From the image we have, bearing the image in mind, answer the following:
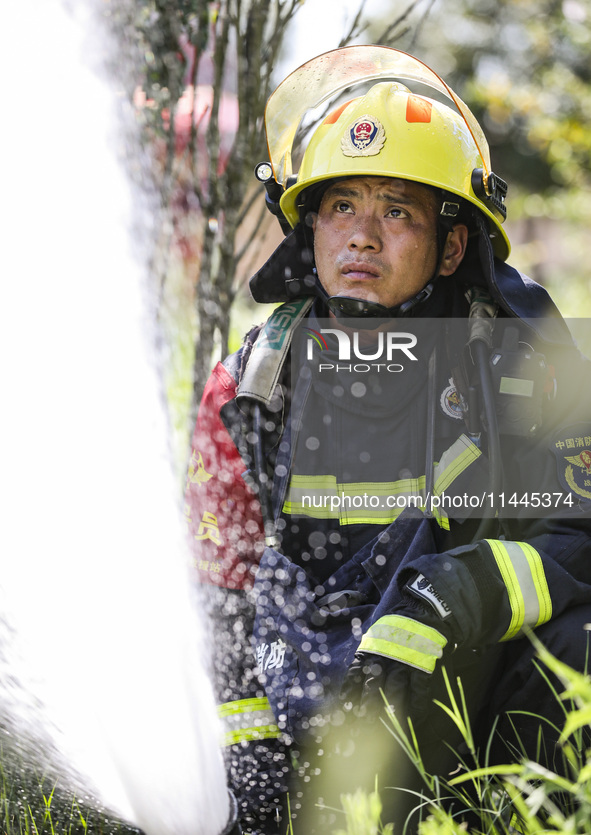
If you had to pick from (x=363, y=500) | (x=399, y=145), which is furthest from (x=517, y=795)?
(x=399, y=145)

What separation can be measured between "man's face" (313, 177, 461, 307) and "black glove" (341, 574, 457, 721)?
1.08 m

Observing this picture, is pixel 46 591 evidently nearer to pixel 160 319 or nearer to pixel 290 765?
pixel 290 765

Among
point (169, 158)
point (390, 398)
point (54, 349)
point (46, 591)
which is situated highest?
point (169, 158)

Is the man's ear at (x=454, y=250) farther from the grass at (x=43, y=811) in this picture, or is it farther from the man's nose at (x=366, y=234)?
the grass at (x=43, y=811)

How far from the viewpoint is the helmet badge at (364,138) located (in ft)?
9.37

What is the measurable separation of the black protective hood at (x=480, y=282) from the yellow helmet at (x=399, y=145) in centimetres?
13

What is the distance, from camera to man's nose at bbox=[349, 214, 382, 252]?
285 centimetres

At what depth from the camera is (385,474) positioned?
2863 mm

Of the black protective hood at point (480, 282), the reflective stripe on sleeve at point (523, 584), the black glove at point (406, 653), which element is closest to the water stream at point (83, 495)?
the black glove at point (406, 653)

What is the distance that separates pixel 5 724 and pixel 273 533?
103 cm

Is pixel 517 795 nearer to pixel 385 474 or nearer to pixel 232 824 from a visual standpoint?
pixel 232 824

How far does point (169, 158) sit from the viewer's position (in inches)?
157

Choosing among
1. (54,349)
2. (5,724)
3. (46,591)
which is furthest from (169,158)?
(5,724)

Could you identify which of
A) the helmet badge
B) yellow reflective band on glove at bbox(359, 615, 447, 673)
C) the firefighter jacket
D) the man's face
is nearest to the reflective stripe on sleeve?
the firefighter jacket
